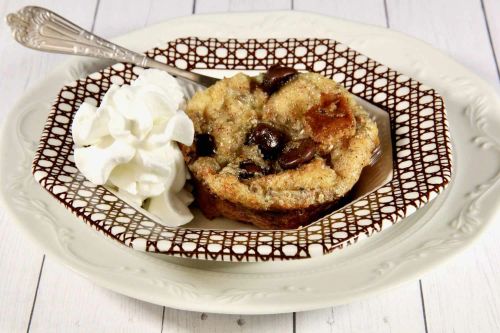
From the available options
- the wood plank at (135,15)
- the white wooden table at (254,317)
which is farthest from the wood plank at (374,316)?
the wood plank at (135,15)

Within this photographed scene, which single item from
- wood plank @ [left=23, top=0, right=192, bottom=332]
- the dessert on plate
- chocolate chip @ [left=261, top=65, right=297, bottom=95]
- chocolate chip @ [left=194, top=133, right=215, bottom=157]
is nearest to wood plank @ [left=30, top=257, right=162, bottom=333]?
wood plank @ [left=23, top=0, right=192, bottom=332]

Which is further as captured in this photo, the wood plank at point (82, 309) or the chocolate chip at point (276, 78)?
the chocolate chip at point (276, 78)

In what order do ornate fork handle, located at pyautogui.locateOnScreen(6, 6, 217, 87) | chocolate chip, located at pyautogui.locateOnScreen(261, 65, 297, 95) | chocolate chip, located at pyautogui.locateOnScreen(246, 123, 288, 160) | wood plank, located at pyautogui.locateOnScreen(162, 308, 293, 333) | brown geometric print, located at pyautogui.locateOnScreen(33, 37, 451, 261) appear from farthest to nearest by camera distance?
ornate fork handle, located at pyautogui.locateOnScreen(6, 6, 217, 87), chocolate chip, located at pyautogui.locateOnScreen(261, 65, 297, 95), chocolate chip, located at pyautogui.locateOnScreen(246, 123, 288, 160), wood plank, located at pyautogui.locateOnScreen(162, 308, 293, 333), brown geometric print, located at pyautogui.locateOnScreen(33, 37, 451, 261)

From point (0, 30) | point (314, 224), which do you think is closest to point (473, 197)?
point (314, 224)

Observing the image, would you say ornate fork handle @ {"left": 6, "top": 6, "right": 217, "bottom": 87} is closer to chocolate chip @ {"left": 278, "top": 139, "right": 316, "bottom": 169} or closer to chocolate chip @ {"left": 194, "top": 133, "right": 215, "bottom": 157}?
chocolate chip @ {"left": 194, "top": 133, "right": 215, "bottom": 157}

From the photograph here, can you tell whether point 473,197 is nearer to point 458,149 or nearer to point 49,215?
point 458,149

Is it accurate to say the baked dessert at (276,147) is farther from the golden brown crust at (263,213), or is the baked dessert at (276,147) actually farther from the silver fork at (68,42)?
the silver fork at (68,42)
